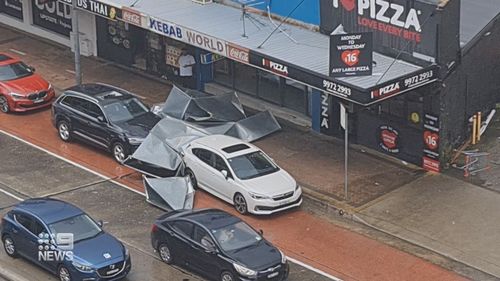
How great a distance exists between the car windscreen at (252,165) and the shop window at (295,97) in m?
5.35

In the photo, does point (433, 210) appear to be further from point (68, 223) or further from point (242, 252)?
point (68, 223)

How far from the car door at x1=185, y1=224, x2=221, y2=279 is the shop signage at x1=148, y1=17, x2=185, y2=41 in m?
9.98

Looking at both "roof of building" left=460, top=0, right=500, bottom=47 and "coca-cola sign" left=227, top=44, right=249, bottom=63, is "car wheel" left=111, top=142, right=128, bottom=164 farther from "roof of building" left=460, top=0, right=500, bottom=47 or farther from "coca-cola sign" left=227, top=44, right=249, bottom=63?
"roof of building" left=460, top=0, right=500, bottom=47

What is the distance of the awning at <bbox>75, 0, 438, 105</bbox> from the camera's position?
1168 inches

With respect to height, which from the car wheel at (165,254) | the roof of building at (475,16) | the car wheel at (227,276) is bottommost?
the car wheel at (165,254)

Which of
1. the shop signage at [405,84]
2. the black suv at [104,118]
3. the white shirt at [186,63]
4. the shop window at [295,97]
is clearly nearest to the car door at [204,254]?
the shop signage at [405,84]

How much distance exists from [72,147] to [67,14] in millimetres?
9977

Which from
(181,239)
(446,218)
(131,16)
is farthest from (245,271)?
(131,16)

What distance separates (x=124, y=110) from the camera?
33.5 m

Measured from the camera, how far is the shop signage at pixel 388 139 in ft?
106

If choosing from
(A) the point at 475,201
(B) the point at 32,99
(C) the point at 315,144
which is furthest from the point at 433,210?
(B) the point at 32,99

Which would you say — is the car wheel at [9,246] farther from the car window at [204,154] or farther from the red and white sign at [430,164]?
the red and white sign at [430,164]

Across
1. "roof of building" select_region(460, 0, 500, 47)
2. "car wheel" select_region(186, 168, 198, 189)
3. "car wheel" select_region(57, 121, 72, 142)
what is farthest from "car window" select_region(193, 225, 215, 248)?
"roof of building" select_region(460, 0, 500, 47)

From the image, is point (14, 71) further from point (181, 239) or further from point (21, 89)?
point (181, 239)
